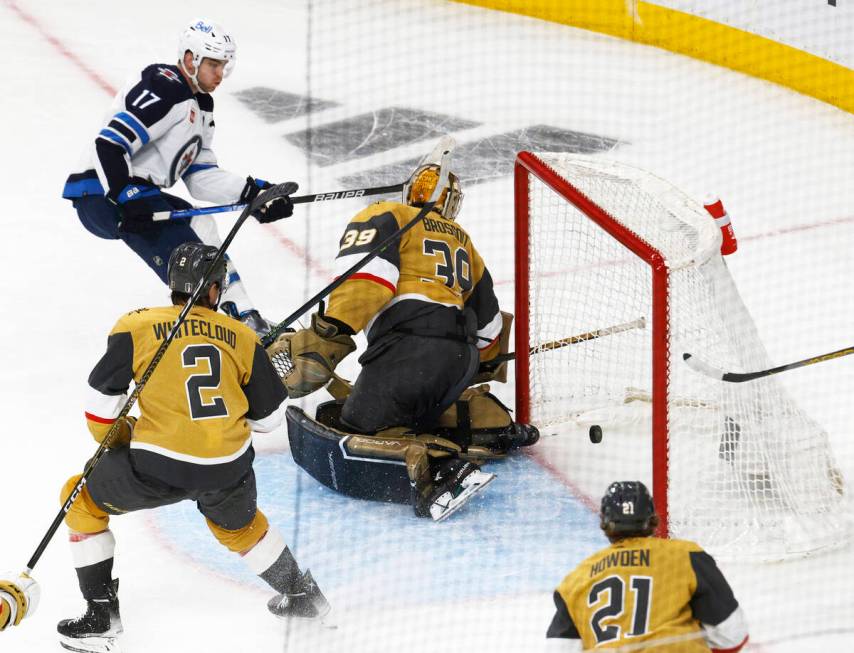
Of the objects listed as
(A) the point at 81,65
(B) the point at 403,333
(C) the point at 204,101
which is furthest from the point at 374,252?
(A) the point at 81,65

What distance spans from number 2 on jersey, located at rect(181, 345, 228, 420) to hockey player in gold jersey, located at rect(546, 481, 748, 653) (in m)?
0.95

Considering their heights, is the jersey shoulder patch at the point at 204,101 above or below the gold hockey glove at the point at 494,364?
above

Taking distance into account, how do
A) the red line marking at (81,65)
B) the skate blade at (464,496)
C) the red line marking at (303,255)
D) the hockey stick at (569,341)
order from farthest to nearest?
the red line marking at (81,65), the red line marking at (303,255), the hockey stick at (569,341), the skate blade at (464,496)

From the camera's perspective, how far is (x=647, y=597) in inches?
98.9

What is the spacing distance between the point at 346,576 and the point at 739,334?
1.10 metres

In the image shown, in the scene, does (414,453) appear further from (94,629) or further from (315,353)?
(94,629)

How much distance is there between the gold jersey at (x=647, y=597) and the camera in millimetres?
2514

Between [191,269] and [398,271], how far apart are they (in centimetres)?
77

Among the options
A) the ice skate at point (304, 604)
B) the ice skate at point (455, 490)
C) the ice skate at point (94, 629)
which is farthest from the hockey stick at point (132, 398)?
the ice skate at point (455, 490)

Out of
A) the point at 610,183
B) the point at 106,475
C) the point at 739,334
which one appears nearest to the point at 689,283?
the point at 739,334

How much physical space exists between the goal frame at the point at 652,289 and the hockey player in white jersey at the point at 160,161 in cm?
71

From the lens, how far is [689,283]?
12.1 ft

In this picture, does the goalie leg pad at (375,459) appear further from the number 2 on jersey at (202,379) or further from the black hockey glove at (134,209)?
the black hockey glove at (134,209)

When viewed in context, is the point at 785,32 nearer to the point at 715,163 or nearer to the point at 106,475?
the point at 715,163
